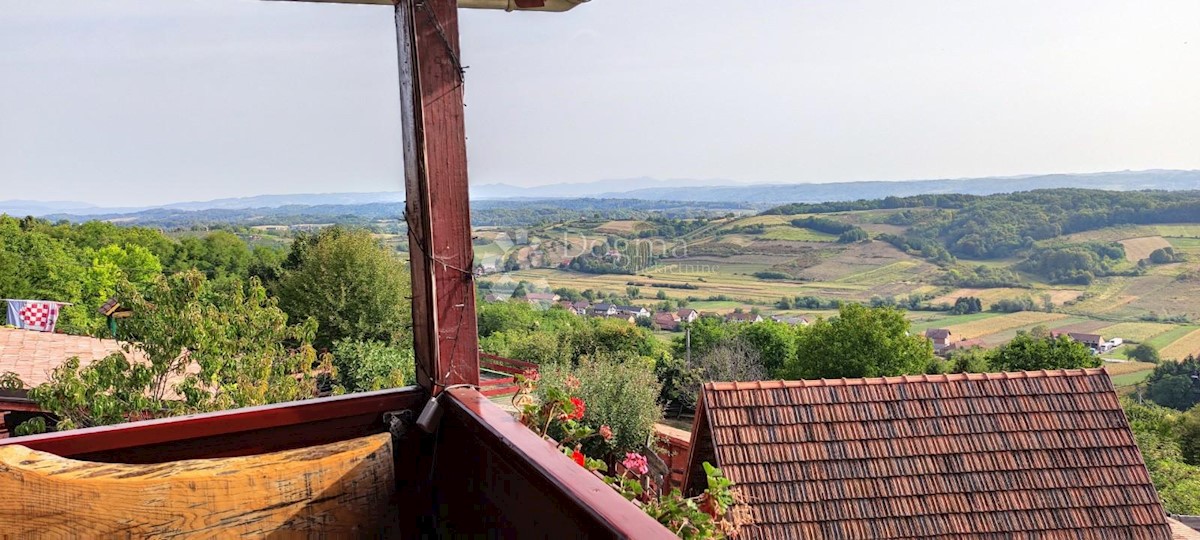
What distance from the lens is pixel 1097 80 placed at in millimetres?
58000

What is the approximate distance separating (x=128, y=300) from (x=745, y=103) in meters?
50.6

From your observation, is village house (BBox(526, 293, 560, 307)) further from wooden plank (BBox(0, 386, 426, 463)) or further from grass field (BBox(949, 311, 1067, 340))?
wooden plank (BBox(0, 386, 426, 463))

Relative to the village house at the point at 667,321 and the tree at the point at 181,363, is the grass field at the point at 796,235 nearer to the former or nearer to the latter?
the village house at the point at 667,321

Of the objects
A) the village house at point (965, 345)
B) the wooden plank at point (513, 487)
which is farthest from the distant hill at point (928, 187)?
Result: the wooden plank at point (513, 487)

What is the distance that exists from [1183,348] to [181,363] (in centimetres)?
3432

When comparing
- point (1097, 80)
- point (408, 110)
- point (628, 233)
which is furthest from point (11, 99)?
point (1097, 80)

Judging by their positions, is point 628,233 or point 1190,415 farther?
point 628,233

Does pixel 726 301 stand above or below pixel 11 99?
below

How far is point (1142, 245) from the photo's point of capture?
131 ft

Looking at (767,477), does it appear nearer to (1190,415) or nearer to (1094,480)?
(1094,480)

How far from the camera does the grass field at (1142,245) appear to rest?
129 feet

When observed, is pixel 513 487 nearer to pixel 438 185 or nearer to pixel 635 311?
pixel 438 185

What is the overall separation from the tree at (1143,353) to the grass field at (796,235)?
16.0m

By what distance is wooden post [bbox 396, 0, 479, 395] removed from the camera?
4.14 ft
